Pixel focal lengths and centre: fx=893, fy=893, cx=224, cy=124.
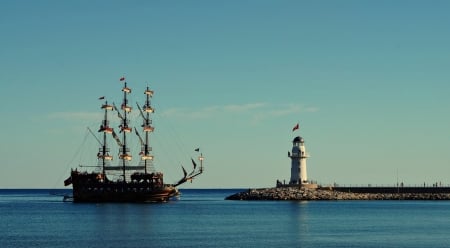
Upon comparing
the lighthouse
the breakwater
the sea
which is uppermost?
the lighthouse

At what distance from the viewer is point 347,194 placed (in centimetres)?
15475

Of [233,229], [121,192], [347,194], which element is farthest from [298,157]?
[233,229]

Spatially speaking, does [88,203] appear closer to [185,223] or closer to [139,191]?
[139,191]

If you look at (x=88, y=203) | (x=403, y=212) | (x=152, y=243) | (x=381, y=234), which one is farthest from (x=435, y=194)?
(x=152, y=243)

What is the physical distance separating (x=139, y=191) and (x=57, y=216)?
36378 mm

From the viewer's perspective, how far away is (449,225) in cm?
8756

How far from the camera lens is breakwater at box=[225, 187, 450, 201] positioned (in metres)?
147

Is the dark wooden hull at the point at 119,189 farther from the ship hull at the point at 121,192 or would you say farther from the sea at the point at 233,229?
the sea at the point at 233,229

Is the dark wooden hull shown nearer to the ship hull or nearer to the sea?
the ship hull


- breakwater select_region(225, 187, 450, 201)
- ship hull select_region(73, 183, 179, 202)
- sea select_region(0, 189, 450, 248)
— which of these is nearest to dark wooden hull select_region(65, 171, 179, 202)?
ship hull select_region(73, 183, 179, 202)

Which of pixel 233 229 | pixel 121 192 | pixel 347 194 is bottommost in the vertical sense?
pixel 233 229

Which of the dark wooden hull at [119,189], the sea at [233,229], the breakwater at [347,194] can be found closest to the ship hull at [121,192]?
the dark wooden hull at [119,189]

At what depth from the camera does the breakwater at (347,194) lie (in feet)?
483

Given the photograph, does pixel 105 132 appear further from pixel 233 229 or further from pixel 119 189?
pixel 233 229
